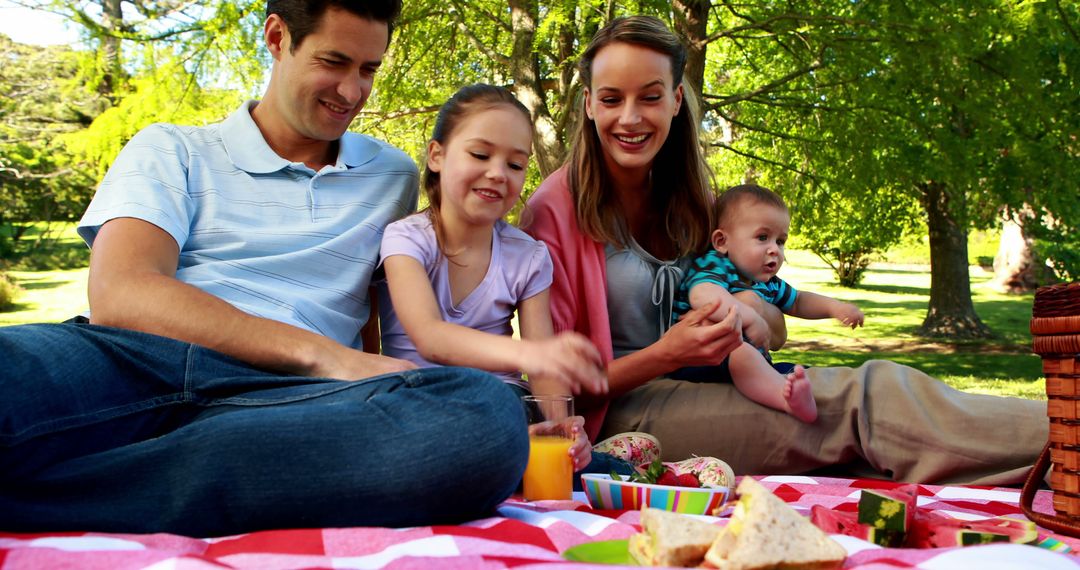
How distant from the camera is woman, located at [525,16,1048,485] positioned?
107 inches

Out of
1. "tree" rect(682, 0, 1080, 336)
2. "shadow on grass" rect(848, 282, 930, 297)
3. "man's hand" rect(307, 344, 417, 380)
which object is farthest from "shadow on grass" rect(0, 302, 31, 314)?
"shadow on grass" rect(848, 282, 930, 297)

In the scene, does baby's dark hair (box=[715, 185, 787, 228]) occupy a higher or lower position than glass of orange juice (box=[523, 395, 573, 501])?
higher

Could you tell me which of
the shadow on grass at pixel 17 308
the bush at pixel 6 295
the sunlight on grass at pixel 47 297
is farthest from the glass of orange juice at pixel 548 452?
the bush at pixel 6 295

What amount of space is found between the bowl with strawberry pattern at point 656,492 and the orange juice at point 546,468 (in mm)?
73

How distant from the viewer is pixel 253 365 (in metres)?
2.13

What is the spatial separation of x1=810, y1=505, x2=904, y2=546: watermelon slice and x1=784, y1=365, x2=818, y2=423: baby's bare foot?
0.87m

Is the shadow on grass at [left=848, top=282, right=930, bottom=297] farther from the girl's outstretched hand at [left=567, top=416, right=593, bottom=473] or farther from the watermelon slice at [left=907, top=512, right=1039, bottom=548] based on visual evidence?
the watermelon slice at [left=907, top=512, right=1039, bottom=548]

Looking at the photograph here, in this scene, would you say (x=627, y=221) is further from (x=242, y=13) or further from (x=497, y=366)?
(x=242, y=13)

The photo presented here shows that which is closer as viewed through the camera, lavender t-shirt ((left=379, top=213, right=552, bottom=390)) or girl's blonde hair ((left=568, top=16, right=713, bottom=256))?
lavender t-shirt ((left=379, top=213, right=552, bottom=390))

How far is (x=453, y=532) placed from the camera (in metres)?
1.71

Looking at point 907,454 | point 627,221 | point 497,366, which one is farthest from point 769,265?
point 497,366

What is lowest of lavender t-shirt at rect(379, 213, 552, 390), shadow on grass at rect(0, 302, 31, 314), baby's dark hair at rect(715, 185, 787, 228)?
shadow on grass at rect(0, 302, 31, 314)

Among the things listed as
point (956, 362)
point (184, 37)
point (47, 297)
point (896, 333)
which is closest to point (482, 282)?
point (184, 37)

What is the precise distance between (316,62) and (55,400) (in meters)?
1.15
